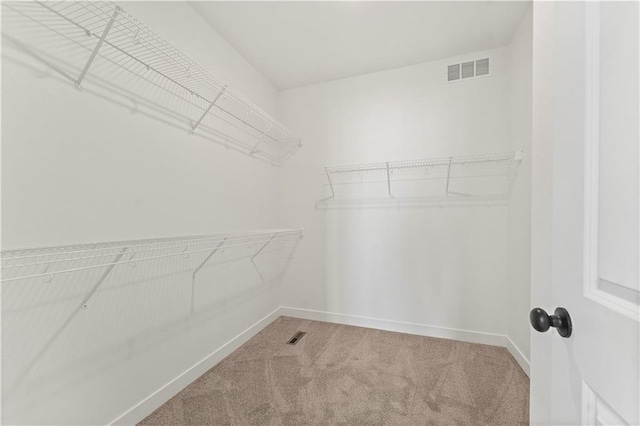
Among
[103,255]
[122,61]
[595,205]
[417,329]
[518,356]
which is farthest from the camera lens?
[417,329]

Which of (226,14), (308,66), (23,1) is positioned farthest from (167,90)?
(308,66)

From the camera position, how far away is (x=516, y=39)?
2.03 meters

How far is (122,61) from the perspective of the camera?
139cm

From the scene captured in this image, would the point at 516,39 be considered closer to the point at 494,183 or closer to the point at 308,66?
the point at 494,183

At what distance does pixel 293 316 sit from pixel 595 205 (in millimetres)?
2782

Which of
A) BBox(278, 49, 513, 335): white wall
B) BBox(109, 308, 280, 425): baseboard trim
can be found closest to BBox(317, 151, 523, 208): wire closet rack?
BBox(278, 49, 513, 335): white wall

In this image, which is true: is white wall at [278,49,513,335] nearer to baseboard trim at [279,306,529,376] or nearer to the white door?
baseboard trim at [279,306,529,376]

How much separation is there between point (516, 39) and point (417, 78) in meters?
0.76

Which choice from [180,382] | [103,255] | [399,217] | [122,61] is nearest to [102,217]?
[103,255]

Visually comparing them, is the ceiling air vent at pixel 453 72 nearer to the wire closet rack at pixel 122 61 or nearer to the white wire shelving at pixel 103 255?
the wire closet rack at pixel 122 61

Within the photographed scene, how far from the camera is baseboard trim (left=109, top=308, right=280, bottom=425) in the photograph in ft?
4.57

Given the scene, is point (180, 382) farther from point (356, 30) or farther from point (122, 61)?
point (356, 30)

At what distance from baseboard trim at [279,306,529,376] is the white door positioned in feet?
5.80

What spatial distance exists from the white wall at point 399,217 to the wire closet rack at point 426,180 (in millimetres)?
94
